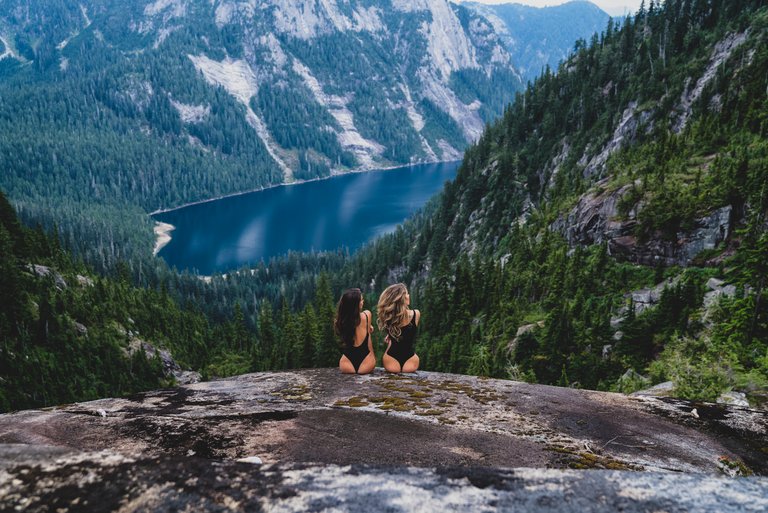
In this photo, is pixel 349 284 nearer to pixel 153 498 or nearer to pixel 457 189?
pixel 457 189

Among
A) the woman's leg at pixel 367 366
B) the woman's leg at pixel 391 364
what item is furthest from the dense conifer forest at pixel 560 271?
the woman's leg at pixel 367 366

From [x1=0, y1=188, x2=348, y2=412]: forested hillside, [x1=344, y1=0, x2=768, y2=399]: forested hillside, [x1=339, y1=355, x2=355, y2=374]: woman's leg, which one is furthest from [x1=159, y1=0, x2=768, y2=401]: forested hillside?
[x1=0, y1=188, x2=348, y2=412]: forested hillside

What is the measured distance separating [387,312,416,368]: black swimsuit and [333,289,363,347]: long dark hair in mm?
1080

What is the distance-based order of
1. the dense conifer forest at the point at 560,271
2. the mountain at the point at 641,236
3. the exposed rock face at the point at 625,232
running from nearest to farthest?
1. the mountain at the point at 641,236
2. the dense conifer forest at the point at 560,271
3. the exposed rock face at the point at 625,232

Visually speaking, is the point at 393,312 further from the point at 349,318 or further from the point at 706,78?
the point at 706,78

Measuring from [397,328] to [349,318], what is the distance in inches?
51.6

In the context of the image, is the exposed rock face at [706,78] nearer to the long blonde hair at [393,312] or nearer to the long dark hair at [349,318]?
the long blonde hair at [393,312]

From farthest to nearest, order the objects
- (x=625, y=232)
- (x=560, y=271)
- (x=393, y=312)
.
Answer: (x=560, y=271)
(x=625, y=232)
(x=393, y=312)

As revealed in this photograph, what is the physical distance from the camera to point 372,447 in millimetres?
6113

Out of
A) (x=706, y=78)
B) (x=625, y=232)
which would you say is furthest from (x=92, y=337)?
(x=706, y=78)

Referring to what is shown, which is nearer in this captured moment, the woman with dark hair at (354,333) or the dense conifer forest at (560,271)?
the woman with dark hair at (354,333)

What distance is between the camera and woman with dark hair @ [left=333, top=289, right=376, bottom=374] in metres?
11.5

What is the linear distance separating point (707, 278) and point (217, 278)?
556 ft

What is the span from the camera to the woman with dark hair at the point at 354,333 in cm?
1146
